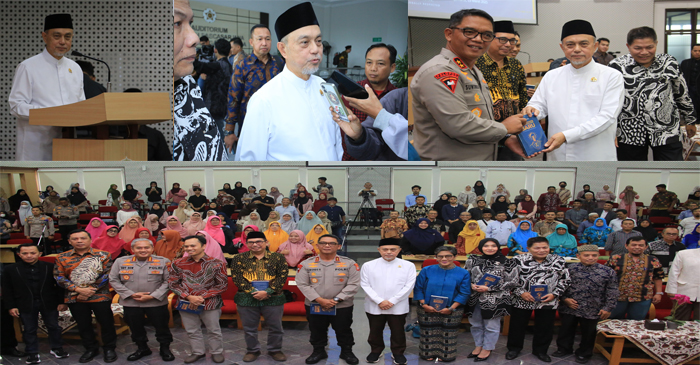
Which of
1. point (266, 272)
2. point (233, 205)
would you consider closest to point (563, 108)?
point (266, 272)

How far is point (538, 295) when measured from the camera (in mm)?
4133

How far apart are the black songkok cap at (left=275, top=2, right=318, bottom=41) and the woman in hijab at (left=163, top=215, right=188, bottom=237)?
6.55ft

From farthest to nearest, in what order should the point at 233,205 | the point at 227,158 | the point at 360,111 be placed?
the point at 233,205, the point at 227,158, the point at 360,111

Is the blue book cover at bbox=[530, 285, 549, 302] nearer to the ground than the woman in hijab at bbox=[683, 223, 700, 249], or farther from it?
nearer to the ground

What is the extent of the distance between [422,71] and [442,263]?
155 cm

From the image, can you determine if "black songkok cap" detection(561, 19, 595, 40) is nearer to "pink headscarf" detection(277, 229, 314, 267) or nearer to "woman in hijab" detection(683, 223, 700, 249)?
"woman in hijab" detection(683, 223, 700, 249)

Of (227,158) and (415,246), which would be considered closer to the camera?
(227,158)

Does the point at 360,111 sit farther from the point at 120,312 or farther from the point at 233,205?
the point at 120,312

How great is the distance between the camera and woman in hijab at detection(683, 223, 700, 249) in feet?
14.8

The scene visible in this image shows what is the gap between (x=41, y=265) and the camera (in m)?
4.12

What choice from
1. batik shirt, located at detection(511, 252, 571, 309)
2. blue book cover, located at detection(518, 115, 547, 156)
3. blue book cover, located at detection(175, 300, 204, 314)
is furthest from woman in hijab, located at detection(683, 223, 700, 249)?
blue book cover, located at detection(175, 300, 204, 314)

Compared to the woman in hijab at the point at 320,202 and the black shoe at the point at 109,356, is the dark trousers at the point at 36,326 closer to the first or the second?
the black shoe at the point at 109,356

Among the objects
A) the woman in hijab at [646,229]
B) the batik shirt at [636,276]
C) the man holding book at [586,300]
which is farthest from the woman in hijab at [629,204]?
the man holding book at [586,300]

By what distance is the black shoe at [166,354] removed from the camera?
412 cm
